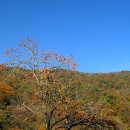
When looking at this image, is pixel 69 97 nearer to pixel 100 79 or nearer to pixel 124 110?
pixel 124 110

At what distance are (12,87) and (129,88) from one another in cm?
6140

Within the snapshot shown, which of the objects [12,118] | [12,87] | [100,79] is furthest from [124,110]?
[100,79]

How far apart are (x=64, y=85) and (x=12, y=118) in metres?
23.7

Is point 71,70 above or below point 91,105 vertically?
above

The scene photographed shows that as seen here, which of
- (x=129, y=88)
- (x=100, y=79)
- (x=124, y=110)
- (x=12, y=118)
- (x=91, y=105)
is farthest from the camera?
(x=100, y=79)

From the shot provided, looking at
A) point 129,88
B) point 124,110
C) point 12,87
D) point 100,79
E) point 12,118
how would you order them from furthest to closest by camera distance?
point 100,79 → point 129,88 → point 124,110 → point 12,87 → point 12,118

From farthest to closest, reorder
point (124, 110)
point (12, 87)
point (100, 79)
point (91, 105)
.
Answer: point (100, 79), point (124, 110), point (12, 87), point (91, 105)

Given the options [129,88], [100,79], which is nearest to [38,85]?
[129,88]

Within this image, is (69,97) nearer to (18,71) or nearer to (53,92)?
(53,92)

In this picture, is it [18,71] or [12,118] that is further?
[12,118]

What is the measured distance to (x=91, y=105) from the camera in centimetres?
2495

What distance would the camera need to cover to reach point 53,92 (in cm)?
2523

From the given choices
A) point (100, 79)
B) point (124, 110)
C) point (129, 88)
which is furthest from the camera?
point (100, 79)

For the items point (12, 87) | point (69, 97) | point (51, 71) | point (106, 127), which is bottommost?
point (106, 127)
